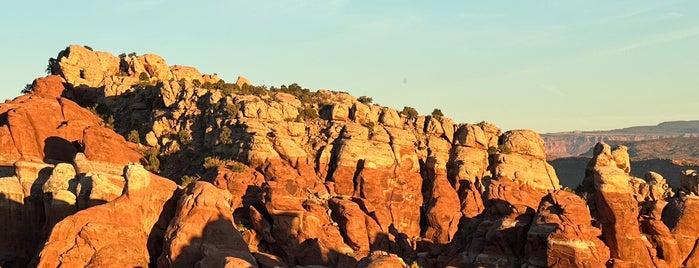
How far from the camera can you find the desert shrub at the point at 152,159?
76.5 m

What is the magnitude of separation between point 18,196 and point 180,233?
584 inches

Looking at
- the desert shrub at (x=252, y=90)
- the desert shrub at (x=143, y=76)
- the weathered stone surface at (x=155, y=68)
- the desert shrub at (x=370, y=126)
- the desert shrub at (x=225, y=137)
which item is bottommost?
the desert shrub at (x=225, y=137)

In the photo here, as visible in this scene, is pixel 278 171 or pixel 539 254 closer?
pixel 539 254

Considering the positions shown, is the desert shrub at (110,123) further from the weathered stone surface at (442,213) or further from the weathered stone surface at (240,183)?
the weathered stone surface at (442,213)

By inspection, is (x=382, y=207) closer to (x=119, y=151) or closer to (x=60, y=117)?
(x=119, y=151)

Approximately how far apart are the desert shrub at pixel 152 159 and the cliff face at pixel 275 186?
26cm

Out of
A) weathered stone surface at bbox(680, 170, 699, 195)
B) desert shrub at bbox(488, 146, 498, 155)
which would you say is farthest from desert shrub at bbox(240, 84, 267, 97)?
weathered stone surface at bbox(680, 170, 699, 195)

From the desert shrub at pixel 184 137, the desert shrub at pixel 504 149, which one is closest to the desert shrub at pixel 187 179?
the desert shrub at pixel 184 137

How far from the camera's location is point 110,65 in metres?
100

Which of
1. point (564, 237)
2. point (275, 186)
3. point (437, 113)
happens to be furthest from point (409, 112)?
point (564, 237)

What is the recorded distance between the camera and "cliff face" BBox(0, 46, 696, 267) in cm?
4997

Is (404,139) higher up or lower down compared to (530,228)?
higher up

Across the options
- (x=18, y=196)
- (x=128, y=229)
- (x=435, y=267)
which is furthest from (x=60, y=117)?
(x=435, y=267)

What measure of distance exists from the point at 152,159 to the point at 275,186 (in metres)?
18.0
